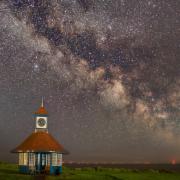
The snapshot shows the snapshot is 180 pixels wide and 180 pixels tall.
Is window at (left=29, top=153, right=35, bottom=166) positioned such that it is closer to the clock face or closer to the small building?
the small building

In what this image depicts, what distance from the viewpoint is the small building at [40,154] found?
169 feet

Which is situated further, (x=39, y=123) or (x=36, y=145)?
(x=39, y=123)

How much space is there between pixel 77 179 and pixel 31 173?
8476 millimetres

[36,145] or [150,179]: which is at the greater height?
[36,145]

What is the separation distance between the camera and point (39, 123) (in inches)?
2195

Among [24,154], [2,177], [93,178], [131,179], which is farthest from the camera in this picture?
[24,154]

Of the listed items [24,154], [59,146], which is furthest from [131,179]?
[24,154]

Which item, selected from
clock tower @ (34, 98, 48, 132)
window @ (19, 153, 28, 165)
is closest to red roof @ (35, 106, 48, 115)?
clock tower @ (34, 98, 48, 132)

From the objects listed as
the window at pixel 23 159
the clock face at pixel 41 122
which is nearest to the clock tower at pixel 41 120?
the clock face at pixel 41 122

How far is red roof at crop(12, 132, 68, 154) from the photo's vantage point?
169 ft

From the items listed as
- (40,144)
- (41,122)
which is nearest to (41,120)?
(41,122)

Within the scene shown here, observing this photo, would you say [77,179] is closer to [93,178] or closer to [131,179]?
[93,178]

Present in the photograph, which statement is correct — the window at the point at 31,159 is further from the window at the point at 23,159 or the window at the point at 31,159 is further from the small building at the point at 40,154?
the window at the point at 23,159

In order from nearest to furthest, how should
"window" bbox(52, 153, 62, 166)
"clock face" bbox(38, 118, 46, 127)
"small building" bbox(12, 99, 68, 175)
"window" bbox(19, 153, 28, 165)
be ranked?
"small building" bbox(12, 99, 68, 175), "window" bbox(52, 153, 62, 166), "window" bbox(19, 153, 28, 165), "clock face" bbox(38, 118, 46, 127)
